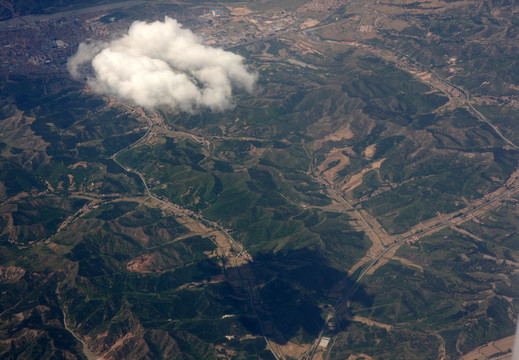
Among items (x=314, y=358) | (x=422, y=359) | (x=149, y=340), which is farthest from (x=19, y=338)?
(x=422, y=359)

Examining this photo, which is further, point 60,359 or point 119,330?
point 119,330

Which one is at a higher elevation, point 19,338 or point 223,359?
point 19,338

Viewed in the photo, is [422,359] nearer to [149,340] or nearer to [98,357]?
[149,340]

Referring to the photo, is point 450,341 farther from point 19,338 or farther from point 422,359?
point 19,338

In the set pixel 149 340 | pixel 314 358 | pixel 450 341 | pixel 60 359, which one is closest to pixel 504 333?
pixel 450 341

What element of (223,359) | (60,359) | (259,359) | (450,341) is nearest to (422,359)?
(450,341)

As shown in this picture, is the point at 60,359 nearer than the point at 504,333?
Yes

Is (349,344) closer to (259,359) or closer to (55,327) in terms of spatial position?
(259,359)

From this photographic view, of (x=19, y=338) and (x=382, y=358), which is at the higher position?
(x=19, y=338)
